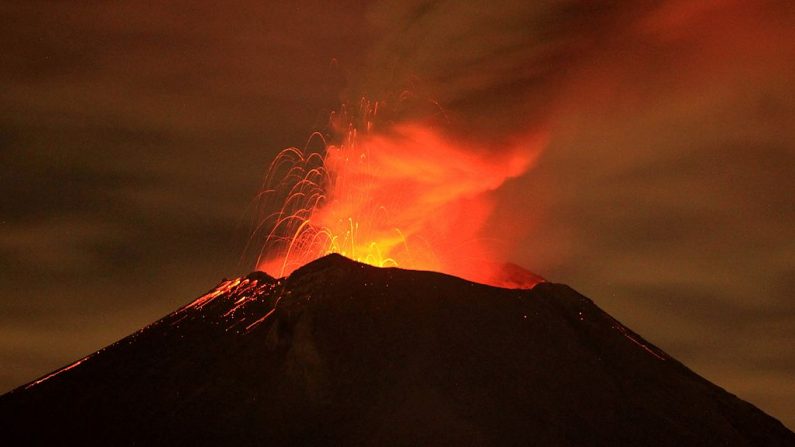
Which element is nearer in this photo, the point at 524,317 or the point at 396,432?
the point at 396,432

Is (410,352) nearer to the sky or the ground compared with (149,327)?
nearer to the ground

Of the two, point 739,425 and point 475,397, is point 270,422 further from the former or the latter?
point 739,425

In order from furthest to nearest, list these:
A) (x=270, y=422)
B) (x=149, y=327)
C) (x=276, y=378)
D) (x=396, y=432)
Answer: (x=149, y=327) → (x=276, y=378) → (x=270, y=422) → (x=396, y=432)

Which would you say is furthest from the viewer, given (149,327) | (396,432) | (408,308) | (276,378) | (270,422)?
(149,327)

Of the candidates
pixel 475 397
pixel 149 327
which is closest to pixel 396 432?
pixel 475 397

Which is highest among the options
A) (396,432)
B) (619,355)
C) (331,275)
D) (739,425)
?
(331,275)

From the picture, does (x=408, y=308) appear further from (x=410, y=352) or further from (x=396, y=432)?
(x=396, y=432)

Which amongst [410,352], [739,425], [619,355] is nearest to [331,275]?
[410,352]
